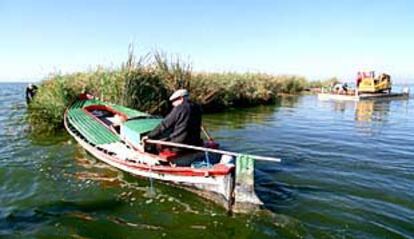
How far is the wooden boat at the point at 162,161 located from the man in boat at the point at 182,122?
383 millimetres

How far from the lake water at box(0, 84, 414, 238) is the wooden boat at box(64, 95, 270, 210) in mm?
345

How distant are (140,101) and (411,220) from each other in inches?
485

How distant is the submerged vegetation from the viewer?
15.1 meters

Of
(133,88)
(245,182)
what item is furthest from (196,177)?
(133,88)

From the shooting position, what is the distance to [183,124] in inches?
316

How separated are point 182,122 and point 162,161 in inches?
35.5

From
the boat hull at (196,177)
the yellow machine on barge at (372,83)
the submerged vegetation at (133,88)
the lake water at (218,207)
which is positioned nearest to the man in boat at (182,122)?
the boat hull at (196,177)

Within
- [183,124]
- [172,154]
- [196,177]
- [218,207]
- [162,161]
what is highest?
[183,124]

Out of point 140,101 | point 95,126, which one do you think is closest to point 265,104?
point 140,101

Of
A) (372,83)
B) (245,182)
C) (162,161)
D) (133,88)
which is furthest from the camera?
(372,83)

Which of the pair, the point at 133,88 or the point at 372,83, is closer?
the point at 133,88

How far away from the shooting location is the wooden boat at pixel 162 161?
6.87 metres

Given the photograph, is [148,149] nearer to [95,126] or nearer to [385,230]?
[95,126]

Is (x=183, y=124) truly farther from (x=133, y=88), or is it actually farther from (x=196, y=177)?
(x=133, y=88)
